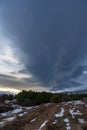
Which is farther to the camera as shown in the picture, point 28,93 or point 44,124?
point 28,93

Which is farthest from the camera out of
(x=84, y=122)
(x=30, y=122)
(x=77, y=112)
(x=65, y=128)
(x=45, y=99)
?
(x=45, y=99)

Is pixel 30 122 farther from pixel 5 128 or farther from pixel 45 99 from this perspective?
pixel 45 99

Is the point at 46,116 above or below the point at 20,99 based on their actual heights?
below

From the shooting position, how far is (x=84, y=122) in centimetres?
5122

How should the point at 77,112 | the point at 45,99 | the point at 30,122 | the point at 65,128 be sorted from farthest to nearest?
the point at 45,99 → the point at 77,112 → the point at 30,122 → the point at 65,128

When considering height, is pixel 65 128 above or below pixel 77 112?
below

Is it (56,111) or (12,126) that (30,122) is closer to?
(12,126)

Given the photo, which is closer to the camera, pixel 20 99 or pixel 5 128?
pixel 5 128

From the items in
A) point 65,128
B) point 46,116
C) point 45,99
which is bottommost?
point 65,128

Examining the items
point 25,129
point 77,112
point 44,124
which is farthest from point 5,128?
point 77,112

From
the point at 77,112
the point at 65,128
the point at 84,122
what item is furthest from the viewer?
the point at 77,112

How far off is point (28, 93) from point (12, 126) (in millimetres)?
87373

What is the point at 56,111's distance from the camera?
62000mm

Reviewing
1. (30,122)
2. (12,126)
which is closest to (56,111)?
(30,122)
